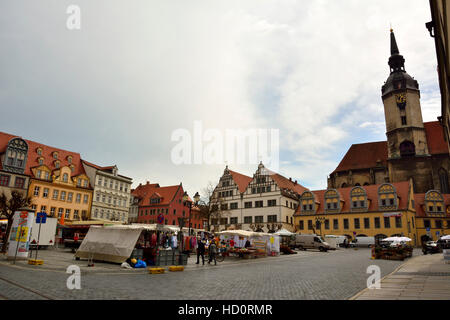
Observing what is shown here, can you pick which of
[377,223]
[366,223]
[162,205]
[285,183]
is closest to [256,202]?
[285,183]

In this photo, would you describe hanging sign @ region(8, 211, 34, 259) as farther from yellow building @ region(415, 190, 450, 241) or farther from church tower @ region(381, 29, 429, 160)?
church tower @ region(381, 29, 429, 160)

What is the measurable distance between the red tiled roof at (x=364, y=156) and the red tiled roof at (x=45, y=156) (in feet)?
185

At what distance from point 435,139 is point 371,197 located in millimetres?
21554

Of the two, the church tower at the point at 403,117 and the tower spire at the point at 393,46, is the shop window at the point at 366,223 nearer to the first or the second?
the church tower at the point at 403,117

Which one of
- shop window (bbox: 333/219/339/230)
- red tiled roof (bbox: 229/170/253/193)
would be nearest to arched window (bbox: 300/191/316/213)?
shop window (bbox: 333/219/339/230)

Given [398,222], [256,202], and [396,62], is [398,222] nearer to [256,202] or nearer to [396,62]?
[256,202]

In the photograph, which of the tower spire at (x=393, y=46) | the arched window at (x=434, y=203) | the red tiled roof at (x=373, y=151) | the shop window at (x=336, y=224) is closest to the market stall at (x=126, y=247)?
the shop window at (x=336, y=224)

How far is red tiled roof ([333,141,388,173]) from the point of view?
71062mm

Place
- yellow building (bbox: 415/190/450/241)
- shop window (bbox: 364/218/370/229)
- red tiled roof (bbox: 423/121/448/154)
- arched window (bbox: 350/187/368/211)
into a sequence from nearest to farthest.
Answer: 1. yellow building (bbox: 415/190/450/241)
2. shop window (bbox: 364/218/370/229)
3. arched window (bbox: 350/187/368/211)
4. red tiled roof (bbox: 423/121/448/154)

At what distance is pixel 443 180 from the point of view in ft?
201

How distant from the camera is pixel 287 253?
34438 millimetres

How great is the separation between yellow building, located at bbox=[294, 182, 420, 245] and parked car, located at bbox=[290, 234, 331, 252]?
11.3m

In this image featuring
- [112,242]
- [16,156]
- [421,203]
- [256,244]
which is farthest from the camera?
[421,203]
